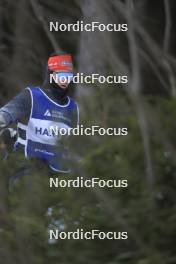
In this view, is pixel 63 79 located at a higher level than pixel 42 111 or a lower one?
higher

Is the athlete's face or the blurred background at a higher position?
the athlete's face

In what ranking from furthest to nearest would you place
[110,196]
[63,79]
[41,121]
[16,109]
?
[63,79] < [41,121] < [16,109] < [110,196]

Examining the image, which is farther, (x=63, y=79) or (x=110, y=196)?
(x=63, y=79)

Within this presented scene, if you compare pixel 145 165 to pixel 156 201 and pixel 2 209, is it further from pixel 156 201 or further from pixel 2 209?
pixel 2 209

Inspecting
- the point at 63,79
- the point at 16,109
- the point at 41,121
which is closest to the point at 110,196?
the point at 16,109

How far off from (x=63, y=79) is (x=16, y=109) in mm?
552

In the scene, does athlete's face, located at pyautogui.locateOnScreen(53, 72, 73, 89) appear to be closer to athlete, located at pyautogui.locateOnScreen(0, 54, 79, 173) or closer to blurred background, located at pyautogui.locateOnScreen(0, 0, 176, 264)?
athlete, located at pyautogui.locateOnScreen(0, 54, 79, 173)

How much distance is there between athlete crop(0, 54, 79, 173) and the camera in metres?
7.12

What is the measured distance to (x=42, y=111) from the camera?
24.2ft

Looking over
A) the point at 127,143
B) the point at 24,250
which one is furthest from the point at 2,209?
the point at 127,143

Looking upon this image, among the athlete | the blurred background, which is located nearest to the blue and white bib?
the athlete

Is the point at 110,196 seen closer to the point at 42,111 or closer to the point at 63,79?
the point at 42,111

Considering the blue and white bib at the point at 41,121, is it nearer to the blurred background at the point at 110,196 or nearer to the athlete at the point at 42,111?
the athlete at the point at 42,111

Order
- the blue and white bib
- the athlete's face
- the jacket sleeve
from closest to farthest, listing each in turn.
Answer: the jacket sleeve < the blue and white bib < the athlete's face
